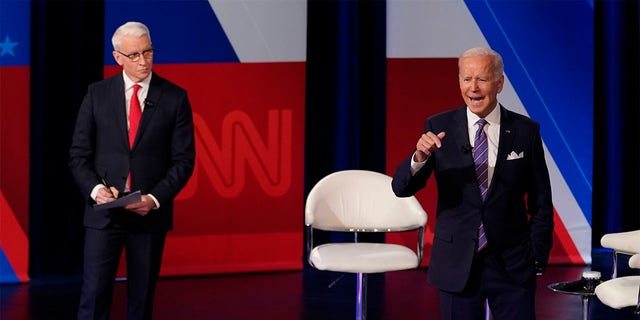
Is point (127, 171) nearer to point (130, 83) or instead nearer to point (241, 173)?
point (130, 83)

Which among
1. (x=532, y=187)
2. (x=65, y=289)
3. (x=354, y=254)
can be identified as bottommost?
(x=65, y=289)

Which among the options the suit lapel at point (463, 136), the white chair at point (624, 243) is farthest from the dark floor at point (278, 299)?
the suit lapel at point (463, 136)

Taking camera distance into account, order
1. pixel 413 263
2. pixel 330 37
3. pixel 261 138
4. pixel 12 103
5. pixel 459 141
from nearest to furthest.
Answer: pixel 459 141 < pixel 413 263 < pixel 12 103 < pixel 261 138 < pixel 330 37

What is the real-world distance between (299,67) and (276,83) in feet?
0.68

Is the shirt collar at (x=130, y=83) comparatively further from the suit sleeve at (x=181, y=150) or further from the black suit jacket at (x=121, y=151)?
the suit sleeve at (x=181, y=150)

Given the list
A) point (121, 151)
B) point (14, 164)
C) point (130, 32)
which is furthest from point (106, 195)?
point (14, 164)

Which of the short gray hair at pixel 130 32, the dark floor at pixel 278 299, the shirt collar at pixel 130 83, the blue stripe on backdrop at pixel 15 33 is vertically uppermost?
the blue stripe on backdrop at pixel 15 33

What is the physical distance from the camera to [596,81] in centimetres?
793

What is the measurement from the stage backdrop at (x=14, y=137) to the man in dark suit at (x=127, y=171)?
2.31 meters

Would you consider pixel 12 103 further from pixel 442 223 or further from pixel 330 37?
pixel 442 223

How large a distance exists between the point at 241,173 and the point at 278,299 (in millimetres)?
1064

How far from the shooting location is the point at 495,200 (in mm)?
3389

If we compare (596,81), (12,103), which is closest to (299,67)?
(12,103)

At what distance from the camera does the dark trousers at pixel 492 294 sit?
11.1ft
